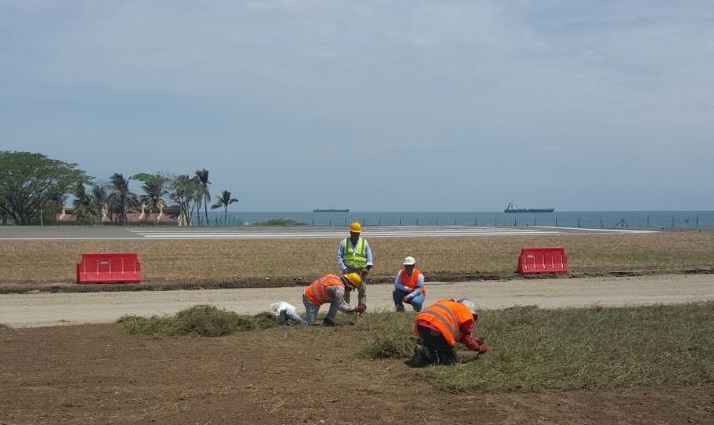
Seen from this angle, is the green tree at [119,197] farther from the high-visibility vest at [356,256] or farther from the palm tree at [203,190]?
the high-visibility vest at [356,256]

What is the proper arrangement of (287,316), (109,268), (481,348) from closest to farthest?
(481,348)
(287,316)
(109,268)

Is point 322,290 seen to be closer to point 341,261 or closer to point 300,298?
point 341,261

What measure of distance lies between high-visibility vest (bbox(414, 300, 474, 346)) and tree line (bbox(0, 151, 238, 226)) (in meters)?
82.8

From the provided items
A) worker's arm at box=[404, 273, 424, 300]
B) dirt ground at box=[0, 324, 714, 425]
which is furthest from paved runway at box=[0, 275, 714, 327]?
dirt ground at box=[0, 324, 714, 425]

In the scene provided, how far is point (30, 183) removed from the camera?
9181 cm

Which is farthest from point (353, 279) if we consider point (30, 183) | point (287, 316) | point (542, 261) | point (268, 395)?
point (30, 183)

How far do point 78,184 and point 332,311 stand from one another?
9185cm

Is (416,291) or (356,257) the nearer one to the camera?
(356,257)

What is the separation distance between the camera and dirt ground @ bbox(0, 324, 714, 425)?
23.4ft

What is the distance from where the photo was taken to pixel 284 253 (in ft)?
107

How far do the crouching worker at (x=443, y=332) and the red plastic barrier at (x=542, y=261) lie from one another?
50.4 ft

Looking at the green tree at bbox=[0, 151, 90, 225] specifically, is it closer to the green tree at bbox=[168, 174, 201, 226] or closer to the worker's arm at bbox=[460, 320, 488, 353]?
the green tree at bbox=[168, 174, 201, 226]

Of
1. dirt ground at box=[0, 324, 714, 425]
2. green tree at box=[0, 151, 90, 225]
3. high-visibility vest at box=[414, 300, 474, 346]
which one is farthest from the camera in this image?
green tree at box=[0, 151, 90, 225]

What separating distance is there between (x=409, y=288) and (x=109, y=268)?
11239 millimetres
